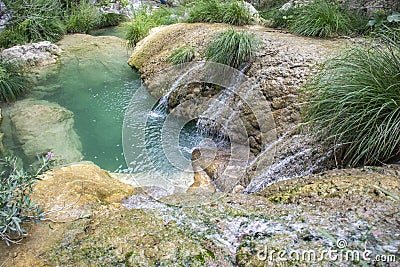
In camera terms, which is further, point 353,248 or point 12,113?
point 12,113

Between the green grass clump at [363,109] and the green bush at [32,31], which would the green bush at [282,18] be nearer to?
the green grass clump at [363,109]

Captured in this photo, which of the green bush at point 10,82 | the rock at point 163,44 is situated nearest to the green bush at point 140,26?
the rock at point 163,44

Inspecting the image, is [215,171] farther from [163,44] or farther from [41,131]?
[163,44]

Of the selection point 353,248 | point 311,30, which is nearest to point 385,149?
point 353,248

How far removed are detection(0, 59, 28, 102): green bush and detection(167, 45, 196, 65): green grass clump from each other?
9.35 ft

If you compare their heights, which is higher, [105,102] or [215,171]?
[105,102]

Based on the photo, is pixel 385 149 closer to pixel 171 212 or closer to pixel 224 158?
pixel 171 212

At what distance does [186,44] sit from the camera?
543 cm

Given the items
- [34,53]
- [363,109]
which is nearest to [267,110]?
[363,109]

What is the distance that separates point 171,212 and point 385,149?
4.85 ft

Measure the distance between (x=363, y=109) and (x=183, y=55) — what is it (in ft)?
11.6

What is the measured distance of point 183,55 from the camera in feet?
16.9

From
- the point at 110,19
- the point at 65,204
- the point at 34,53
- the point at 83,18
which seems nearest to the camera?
the point at 65,204

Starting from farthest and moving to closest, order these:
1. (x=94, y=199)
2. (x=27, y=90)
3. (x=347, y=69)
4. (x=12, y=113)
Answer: (x=27, y=90), (x=12, y=113), (x=347, y=69), (x=94, y=199)
